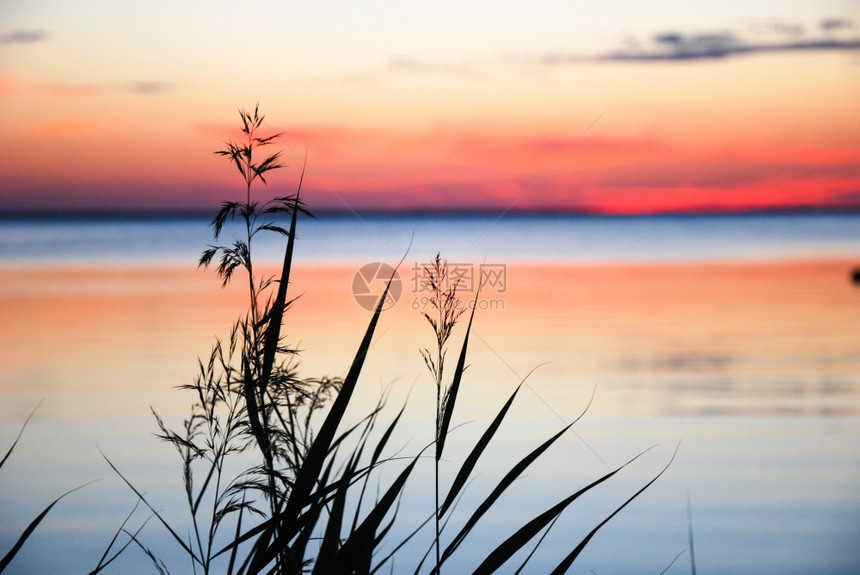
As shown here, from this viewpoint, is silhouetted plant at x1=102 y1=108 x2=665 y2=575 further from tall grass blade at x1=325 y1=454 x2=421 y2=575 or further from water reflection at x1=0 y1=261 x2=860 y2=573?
water reflection at x1=0 y1=261 x2=860 y2=573

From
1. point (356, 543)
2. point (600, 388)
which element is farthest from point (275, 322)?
point (600, 388)

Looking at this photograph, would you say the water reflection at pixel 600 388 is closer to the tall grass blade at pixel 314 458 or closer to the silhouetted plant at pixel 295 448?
the silhouetted plant at pixel 295 448

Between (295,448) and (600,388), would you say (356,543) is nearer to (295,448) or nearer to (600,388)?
(295,448)

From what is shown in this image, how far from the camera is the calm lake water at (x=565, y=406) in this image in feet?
16.1

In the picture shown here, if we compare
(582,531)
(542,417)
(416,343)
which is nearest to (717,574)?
(582,531)

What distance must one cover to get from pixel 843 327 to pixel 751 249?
21.0m

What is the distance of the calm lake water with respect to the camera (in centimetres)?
491

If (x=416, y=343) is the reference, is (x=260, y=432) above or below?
above

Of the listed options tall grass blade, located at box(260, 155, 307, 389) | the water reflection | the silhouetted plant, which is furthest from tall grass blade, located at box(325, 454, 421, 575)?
the water reflection

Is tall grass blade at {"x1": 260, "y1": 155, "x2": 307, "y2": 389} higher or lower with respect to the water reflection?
higher

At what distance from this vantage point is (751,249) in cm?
3136

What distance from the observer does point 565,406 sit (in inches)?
292

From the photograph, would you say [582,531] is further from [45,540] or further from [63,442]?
[63,442]

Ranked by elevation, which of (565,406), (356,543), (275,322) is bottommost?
(565,406)
